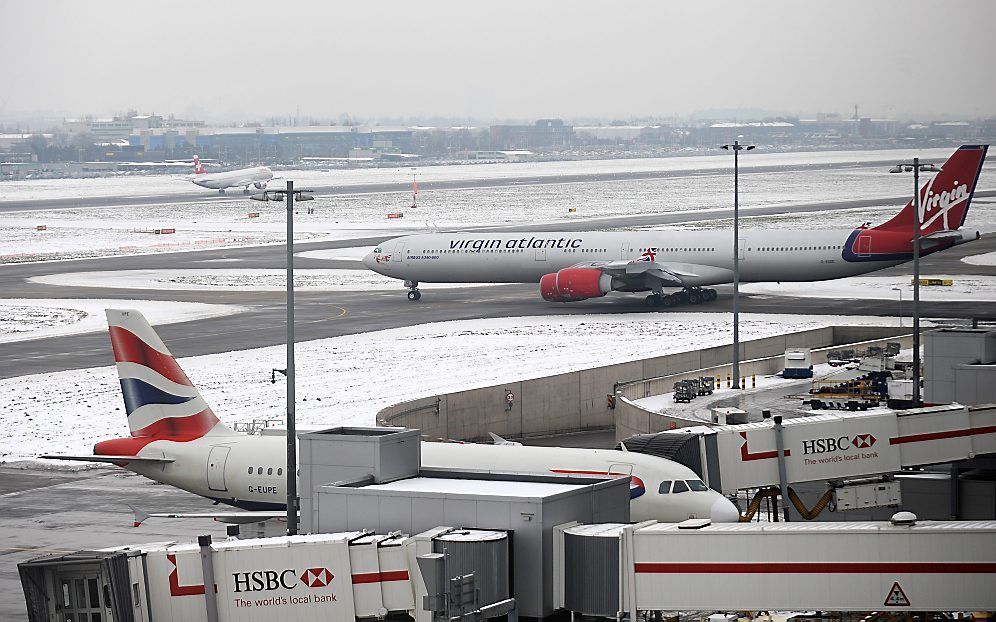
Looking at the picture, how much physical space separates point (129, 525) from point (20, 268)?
85.9 metres

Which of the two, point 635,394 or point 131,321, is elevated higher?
point 131,321

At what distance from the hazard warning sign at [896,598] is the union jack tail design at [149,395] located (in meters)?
21.6

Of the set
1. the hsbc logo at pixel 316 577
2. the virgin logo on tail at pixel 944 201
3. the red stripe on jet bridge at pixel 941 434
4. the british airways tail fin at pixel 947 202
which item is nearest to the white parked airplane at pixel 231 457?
the red stripe on jet bridge at pixel 941 434

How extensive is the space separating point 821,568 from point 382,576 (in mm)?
7055

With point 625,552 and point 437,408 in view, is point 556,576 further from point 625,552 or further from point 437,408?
point 437,408

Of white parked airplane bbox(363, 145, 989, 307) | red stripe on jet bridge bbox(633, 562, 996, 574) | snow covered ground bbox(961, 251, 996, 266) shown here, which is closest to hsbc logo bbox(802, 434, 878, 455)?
red stripe on jet bridge bbox(633, 562, 996, 574)

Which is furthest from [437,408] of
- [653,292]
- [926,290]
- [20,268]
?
[20,268]

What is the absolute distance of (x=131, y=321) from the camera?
128ft

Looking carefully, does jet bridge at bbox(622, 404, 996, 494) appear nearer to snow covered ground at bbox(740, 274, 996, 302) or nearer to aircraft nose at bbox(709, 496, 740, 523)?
aircraft nose at bbox(709, 496, 740, 523)

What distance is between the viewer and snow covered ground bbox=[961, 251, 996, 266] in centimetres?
10875

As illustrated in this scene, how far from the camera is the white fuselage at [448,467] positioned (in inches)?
1249

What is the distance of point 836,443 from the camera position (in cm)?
2950

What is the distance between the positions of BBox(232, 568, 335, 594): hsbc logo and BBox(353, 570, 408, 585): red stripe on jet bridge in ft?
1.65

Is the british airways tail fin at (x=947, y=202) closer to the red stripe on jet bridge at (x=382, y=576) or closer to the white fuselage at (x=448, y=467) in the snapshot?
the white fuselage at (x=448, y=467)
